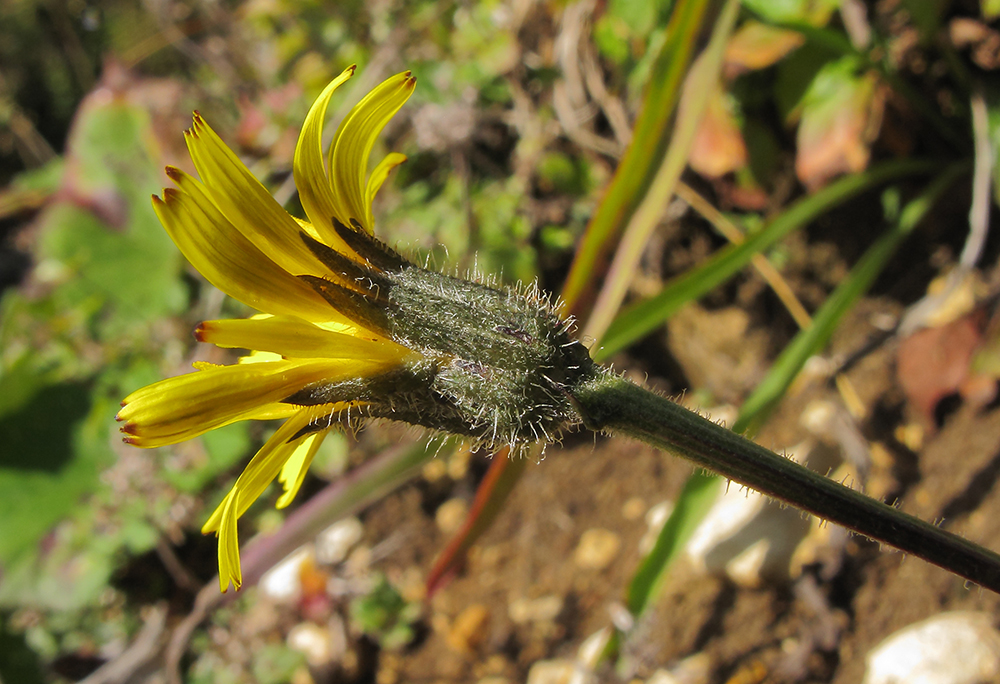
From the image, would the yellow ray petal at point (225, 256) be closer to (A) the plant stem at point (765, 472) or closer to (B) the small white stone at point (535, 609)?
(A) the plant stem at point (765, 472)

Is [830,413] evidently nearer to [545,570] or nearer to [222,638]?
[545,570]

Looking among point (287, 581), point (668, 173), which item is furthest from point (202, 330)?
point (287, 581)

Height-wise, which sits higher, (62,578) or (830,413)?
(62,578)

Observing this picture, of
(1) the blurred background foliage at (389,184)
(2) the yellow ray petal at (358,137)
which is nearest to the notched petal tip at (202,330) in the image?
(2) the yellow ray petal at (358,137)

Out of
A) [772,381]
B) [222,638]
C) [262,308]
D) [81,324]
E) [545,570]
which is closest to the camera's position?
[262,308]

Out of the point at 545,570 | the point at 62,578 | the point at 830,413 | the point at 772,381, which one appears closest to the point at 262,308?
the point at 772,381
